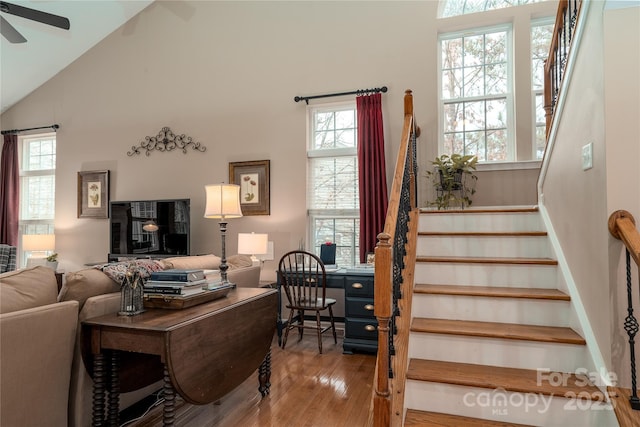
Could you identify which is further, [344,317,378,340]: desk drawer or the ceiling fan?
the ceiling fan

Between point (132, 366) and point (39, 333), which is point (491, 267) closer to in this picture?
point (132, 366)

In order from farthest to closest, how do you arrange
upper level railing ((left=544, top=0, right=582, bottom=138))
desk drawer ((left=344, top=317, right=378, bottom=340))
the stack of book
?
1. desk drawer ((left=344, top=317, right=378, bottom=340))
2. upper level railing ((left=544, top=0, right=582, bottom=138))
3. the stack of book

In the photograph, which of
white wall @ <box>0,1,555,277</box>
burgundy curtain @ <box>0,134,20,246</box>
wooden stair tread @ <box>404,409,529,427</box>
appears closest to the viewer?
wooden stair tread @ <box>404,409,529,427</box>

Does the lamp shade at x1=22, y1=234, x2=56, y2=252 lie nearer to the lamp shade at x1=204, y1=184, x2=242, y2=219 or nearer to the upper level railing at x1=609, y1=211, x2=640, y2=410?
the lamp shade at x1=204, y1=184, x2=242, y2=219

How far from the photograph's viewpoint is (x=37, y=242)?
531 centimetres

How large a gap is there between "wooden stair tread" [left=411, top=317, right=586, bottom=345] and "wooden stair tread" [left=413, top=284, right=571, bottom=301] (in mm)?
167

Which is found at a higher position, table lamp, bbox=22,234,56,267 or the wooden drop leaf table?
table lamp, bbox=22,234,56,267

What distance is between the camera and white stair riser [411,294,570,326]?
225 centimetres

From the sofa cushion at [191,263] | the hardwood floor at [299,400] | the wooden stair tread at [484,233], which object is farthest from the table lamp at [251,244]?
the wooden stair tread at [484,233]

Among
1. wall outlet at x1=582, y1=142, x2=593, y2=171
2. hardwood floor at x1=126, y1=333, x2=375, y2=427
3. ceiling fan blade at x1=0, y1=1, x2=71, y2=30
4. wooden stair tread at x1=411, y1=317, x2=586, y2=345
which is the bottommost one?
hardwood floor at x1=126, y1=333, x2=375, y2=427

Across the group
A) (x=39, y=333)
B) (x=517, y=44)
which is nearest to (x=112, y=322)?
(x=39, y=333)

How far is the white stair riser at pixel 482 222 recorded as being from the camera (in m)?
2.96

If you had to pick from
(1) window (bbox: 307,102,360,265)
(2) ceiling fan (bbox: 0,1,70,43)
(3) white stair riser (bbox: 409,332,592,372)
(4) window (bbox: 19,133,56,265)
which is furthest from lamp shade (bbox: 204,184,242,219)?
(4) window (bbox: 19,133,56,265)

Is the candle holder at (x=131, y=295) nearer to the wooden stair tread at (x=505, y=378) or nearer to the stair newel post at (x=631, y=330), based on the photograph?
the wooden stair tread at (x=505, y=378)
